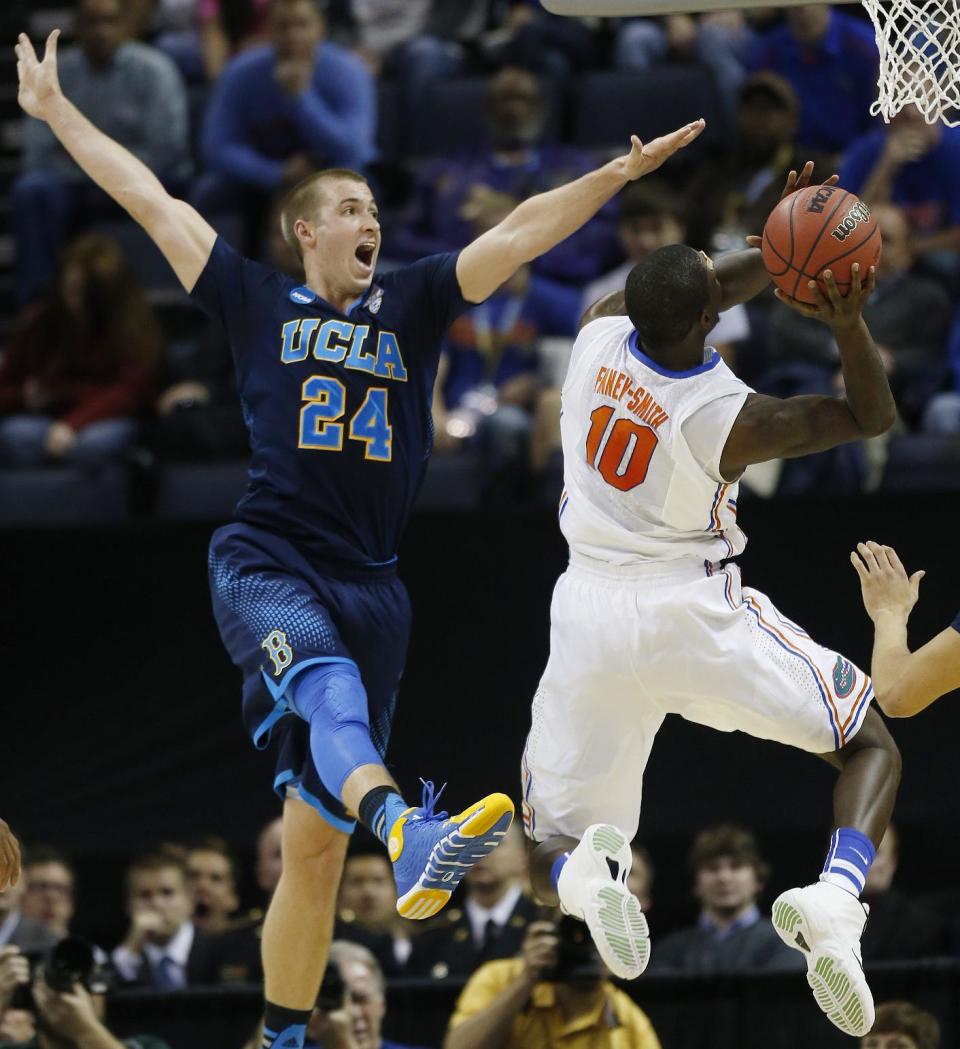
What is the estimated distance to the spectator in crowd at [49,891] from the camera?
9906mm

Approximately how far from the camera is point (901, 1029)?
8.30 meters

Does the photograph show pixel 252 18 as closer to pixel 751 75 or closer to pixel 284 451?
pixel 751 75

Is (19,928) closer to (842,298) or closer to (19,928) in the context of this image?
(19,928)

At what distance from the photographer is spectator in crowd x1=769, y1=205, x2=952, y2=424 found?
10484 millimetres

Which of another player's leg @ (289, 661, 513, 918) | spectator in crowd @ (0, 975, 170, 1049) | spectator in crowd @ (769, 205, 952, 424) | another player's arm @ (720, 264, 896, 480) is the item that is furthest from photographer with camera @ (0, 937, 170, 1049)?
spectator in crowd @ (769, 205, 952, 424)

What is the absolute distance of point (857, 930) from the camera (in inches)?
240

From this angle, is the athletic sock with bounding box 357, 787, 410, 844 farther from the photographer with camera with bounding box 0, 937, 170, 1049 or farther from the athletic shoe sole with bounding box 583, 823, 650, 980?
the photographer with camera with bounding box 0, 937, 170, 1049

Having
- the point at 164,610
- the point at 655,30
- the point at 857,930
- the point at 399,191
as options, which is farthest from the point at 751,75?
the point at 857,930

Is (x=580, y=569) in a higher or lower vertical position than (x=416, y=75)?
lower

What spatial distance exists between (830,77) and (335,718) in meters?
7.03

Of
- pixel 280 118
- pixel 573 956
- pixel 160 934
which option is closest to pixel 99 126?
pixel 280 118

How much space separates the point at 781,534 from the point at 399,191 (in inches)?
155

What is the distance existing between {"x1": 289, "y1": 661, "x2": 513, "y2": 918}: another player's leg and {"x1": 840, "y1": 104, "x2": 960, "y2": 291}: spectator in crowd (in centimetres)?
557

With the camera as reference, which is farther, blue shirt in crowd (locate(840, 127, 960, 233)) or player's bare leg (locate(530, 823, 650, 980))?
blue shirt in crowd (locate(840, 127, 960, 233))
